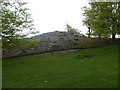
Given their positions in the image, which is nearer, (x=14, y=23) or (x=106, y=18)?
(x=14, y=23)

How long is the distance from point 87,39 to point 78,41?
187 cm

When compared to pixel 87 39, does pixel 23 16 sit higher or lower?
higher

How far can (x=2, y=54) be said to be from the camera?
61.2 ft

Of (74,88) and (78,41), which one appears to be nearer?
(74,88)

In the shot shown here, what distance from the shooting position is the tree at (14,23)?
44.1 feet

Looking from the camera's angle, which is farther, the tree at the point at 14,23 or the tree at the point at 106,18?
the tree at the point at 106,18

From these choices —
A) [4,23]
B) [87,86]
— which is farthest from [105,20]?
[87,86]

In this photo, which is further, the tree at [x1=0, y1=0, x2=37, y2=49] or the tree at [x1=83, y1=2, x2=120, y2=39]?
the tree at [x1=83, y1=2, x2=120, y2=39]

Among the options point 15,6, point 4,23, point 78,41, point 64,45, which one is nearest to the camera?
point 4,23

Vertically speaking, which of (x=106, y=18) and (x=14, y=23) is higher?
(x=106, y=18)

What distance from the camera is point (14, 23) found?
13.9 metres

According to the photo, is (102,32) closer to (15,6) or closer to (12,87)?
(15,6)

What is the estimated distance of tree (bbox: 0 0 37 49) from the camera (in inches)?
529

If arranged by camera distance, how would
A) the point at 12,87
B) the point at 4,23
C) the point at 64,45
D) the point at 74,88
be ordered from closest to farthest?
the point at 74,88
the point at 12,87
the point at 4,23
the point at 64,45
